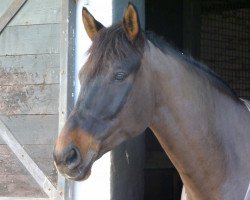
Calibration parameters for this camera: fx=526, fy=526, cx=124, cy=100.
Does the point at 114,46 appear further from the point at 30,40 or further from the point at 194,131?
the point at 30,40

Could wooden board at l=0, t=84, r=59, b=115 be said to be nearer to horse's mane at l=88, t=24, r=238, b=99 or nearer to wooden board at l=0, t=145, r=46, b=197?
wooden board at l=0, t=145, r=46, b=197

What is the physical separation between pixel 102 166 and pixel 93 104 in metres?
0.82

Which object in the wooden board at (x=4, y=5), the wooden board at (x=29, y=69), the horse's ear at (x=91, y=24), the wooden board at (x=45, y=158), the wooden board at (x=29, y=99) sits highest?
the wooden board at (x=4, y=5)

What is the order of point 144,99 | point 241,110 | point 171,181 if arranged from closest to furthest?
point 144,99
point 241,110
point 171,181

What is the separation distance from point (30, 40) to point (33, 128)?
547 mm

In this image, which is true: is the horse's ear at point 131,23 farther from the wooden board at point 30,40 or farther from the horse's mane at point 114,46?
the wooden board at point 30,40

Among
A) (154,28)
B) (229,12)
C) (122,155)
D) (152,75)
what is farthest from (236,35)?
(152,75)

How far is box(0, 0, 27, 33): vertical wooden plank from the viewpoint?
3320 millimetres

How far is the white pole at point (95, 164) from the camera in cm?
295

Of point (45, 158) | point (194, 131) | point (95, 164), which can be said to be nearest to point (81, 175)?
point (194, 131)

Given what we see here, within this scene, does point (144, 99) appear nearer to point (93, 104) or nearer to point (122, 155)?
point (93, 104)

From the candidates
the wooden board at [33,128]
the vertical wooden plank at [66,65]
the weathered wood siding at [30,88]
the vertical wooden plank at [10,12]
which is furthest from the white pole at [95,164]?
the vertical wooden plank at [10,12]

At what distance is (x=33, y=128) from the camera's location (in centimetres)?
322

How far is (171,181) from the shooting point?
4.47 meters
